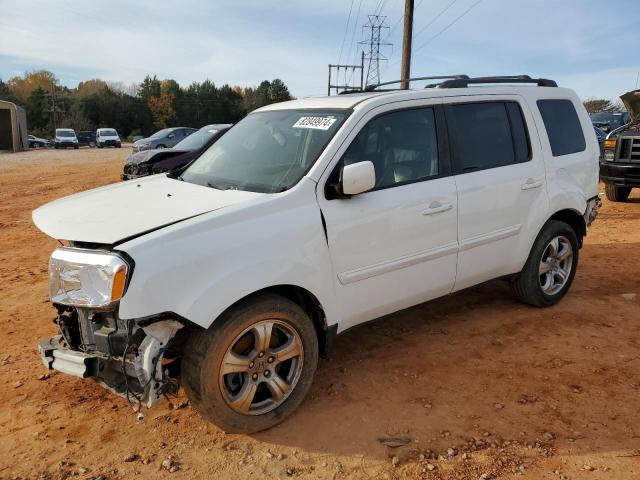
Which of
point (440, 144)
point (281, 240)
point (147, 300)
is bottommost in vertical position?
point (147, 300)

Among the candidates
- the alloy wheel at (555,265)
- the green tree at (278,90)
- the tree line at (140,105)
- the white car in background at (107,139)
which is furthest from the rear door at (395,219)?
the green tree at (278,90)

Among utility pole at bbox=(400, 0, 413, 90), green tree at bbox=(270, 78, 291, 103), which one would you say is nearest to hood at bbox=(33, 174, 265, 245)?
utility pole at bbox=(400, 0, 413, 90)

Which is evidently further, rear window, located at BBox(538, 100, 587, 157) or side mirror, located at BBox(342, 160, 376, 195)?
rear window, located at BBox(538, 100, 587, 157)

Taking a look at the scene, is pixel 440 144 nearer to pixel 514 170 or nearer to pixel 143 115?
pixel 514 170

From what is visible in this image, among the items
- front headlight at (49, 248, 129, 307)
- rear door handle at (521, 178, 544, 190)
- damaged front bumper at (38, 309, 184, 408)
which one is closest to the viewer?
front headlight at (49, 248, 129, 307)

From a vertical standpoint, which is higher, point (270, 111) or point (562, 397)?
point (270, 111)

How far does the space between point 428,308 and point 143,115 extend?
79032 mm

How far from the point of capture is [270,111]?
4.37 metres

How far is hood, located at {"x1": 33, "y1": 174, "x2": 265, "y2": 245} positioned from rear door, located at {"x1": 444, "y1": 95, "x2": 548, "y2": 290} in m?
1.69

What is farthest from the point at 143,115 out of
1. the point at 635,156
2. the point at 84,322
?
the point at 84,322

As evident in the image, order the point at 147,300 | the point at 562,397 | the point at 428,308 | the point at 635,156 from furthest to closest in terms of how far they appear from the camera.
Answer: the point at 635,156 < the point at 428,308 < the point at 562,397 < the point at 147,300

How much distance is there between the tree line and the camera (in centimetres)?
7356

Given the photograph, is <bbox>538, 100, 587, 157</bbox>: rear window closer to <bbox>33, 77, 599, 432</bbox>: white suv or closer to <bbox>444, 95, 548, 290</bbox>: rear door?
<bbox>33, 77, 599, 432</bbox>: white suv

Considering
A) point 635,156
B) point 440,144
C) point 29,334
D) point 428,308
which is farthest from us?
point 635,156
